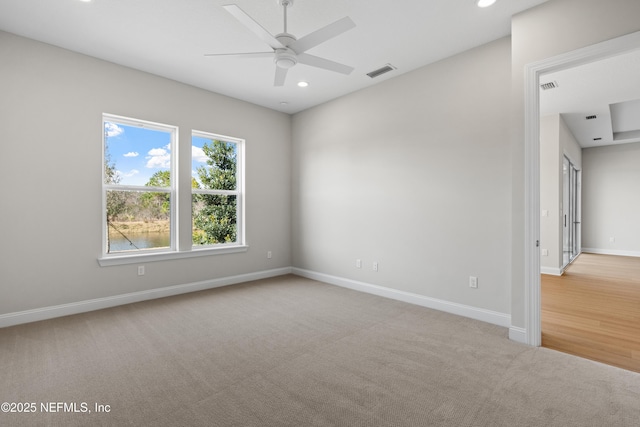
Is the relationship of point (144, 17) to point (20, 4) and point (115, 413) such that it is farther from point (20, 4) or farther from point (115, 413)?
point (115, 413)

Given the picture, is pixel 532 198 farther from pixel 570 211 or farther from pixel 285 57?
pixel 570 211

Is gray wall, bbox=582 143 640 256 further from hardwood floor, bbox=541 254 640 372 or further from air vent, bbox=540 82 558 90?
air vent, bbox=540 82 558 90

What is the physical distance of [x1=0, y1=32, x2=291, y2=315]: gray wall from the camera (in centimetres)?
308

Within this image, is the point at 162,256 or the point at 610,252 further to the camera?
the point at 610,252

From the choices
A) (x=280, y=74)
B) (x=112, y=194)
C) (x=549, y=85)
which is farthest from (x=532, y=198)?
(x=112, y=194)

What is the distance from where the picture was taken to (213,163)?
15.6ft

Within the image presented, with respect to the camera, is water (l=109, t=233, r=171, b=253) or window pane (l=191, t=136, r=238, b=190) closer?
water (l=109, t=233, r=171, b=253)

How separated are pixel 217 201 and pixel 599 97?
6.14m

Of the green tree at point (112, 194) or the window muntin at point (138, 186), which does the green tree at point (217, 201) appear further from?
the green tree at point (112, 194)

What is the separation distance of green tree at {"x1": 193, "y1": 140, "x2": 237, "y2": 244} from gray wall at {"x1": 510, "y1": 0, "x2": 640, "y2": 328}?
12.9 ft

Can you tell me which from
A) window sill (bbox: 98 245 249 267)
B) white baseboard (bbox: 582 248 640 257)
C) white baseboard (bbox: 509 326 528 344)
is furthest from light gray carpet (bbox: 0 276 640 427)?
white baseboard (bbox: 582 248 640 257)

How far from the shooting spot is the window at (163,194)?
12.5 ft

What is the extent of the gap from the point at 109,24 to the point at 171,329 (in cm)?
304

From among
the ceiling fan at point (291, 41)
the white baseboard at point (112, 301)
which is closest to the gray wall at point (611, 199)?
the white baseboard at point (112, 301)
